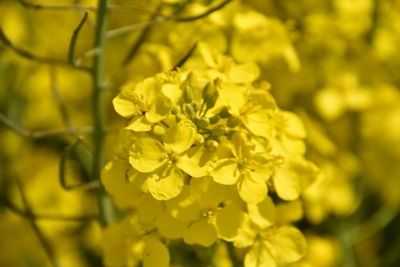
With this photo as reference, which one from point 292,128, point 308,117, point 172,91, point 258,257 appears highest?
point 172,91

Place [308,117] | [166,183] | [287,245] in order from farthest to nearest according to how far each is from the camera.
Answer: [308,117] < [287,245] < [166,183]

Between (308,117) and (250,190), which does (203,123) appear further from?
(308,117)

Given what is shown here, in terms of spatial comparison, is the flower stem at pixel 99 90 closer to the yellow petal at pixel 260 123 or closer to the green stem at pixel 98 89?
the green stem at pixel 98 89

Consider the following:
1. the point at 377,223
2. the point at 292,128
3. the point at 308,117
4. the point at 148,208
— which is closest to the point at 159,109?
the point at 148,208

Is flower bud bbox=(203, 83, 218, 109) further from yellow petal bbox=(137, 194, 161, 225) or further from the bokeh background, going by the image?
the bokeh background

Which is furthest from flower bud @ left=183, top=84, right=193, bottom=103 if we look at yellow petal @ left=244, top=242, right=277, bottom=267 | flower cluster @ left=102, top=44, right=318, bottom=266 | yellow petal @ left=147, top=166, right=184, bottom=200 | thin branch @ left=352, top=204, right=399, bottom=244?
thin branch @ left=352, top=204, right=399, bottom=244
